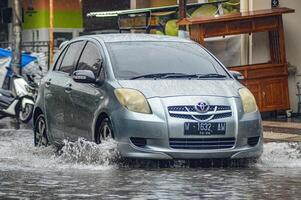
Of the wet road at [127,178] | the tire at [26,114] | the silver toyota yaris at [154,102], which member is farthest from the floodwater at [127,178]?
the tire at [26,114]

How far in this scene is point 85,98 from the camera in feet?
31.8

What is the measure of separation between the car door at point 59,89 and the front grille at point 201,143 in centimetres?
212

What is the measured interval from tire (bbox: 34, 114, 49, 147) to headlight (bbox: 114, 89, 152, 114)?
249 centimetres

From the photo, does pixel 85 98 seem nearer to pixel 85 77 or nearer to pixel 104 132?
pixel 85 77

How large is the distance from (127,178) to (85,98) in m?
1.78

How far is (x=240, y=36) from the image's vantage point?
16844mm

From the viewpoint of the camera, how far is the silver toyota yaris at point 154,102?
28.7 feet

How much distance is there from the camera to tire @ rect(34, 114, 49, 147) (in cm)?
1123

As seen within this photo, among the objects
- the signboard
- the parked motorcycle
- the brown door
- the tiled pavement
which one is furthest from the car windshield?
the signboard

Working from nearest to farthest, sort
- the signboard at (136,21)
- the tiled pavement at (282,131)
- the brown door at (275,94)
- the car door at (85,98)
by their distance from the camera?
the car door at (85,98), the tiled pavement at (282,131), the brown door at (275,94), the signboard at (136,21)

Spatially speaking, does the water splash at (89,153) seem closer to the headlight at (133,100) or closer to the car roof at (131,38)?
the headlight at (133,100)

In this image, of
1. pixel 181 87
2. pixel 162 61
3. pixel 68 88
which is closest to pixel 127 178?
pixel 181 87

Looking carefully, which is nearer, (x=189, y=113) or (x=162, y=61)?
(x=189, y=113)

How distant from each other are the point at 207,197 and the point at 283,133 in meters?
6.48
